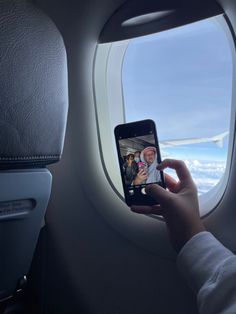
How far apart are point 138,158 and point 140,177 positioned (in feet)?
0.14

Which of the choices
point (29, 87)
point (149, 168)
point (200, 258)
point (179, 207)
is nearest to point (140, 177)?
point (149, 168)

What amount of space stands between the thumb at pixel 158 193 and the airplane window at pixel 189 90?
0.21m

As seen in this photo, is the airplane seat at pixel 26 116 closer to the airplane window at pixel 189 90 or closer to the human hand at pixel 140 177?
the human hand at pixel 140 177

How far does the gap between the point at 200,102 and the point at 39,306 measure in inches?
26.9

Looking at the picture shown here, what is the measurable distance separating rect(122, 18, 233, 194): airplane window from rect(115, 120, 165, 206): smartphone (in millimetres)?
157

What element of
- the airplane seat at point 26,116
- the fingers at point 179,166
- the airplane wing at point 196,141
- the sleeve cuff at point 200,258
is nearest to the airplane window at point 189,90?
the airplane wing at point 196,141

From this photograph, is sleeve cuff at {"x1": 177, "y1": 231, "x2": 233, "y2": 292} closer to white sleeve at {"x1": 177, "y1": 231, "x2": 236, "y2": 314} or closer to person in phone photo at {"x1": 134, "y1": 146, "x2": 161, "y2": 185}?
white sleeve at {"x1": 177, "y1": 231, "x2": 236, "y2": 314}

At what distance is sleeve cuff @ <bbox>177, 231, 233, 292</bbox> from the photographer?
599mm

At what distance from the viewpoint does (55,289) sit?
104cm

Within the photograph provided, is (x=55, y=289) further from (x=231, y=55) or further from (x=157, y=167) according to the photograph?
(x=231, y=55)

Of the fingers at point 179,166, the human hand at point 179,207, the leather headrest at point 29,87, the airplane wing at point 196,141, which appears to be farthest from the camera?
the airplane wing at point 196,141

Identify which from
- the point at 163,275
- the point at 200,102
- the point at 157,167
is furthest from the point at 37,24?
the point at 163,275

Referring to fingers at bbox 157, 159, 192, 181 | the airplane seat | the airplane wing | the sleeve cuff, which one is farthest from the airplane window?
the airplane seat

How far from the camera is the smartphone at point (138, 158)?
83 centimetres
